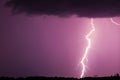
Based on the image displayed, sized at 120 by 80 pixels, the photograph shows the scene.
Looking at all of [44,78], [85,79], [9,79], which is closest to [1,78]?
[9,79]

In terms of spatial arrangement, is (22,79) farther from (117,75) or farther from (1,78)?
(117,75)

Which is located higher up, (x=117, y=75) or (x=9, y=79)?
(x=117, y=75)

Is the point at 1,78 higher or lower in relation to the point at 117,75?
lower

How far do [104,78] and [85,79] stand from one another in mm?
3151

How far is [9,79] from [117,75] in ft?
59.8

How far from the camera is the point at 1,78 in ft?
306

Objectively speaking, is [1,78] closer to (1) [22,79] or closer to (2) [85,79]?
(1) [22,79]

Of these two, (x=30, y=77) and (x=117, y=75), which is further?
(x=30, y=77)

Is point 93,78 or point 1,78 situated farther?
point 1,78

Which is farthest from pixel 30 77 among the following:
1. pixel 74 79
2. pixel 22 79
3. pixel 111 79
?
pixel 111 79

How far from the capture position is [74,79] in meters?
91.4

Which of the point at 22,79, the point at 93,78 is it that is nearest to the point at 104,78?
the point at 93,78

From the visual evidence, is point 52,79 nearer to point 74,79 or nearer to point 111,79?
point 74,79

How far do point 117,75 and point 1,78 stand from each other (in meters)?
19.5
